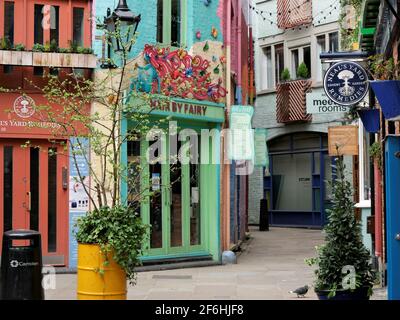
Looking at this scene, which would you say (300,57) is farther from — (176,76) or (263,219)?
(176,76)

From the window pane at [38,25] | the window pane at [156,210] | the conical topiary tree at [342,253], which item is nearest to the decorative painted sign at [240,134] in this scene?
the window pane at [156,210]

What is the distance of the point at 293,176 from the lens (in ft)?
92.7

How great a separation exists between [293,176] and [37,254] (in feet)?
67.9

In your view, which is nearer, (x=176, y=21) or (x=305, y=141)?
(x=176, y=21)

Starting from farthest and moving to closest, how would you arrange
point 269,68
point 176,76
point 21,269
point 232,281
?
point 269,68 → point 176,76 → point 232,281 → point 21,269

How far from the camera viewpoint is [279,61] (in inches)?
1129

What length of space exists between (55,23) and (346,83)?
18.0ft

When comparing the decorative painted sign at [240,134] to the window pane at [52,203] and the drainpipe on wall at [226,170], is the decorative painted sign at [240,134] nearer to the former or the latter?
the drainpipe on wall at [226,170]

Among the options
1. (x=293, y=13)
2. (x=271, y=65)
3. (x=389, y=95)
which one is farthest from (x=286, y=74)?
(x=389, y=95)

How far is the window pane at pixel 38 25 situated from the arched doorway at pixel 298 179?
604 inches

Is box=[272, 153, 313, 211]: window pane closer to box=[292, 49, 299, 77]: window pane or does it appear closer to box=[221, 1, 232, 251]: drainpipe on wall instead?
box=[292, 49, 299, 77]: window pane

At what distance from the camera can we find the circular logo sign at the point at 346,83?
38.7ft
